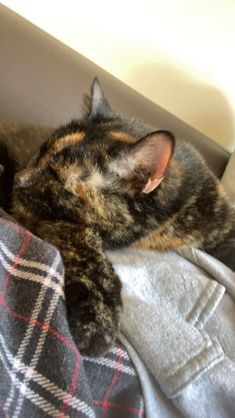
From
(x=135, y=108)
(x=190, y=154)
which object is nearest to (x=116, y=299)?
(x=190, y=154)

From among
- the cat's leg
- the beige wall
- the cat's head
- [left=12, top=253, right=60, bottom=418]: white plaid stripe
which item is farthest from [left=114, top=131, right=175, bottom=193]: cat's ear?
the beige wall

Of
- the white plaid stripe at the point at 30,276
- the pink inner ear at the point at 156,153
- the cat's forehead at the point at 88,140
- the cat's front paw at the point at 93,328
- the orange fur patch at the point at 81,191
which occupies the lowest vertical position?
the cat's front paw at the point at 93,328

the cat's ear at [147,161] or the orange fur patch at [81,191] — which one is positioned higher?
the cat's ear at [147,161]

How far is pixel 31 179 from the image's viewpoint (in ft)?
2.31

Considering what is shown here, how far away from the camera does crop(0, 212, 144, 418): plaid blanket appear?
1.48ft

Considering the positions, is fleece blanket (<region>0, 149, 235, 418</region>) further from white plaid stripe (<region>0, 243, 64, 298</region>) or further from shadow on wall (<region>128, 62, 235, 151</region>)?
shadow on wall (<region>128, 62, 235, 151</region>)

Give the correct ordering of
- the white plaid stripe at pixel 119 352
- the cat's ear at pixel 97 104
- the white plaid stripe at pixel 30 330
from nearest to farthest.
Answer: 1. the white plaid stripe at pixel 30 330
2. the white plaid stripe at pixel 119 352
3. the cat's ear at pixel 97 104

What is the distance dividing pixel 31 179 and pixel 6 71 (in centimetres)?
42

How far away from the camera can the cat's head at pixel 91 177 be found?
2.22 feet

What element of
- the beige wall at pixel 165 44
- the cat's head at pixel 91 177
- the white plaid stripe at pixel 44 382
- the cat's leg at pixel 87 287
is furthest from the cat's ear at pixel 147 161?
the beige wall at pixel 165 44

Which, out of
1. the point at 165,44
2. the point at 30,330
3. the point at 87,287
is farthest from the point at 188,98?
the point at 30,330

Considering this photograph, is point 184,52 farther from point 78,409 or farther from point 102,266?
point 78,409

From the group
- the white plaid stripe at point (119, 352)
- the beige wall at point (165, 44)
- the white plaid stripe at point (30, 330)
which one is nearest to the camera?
the white plaid stripe at point (30, 330)

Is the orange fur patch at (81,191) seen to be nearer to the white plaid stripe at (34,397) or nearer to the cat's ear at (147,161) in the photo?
the cat's ear at (147,161)
